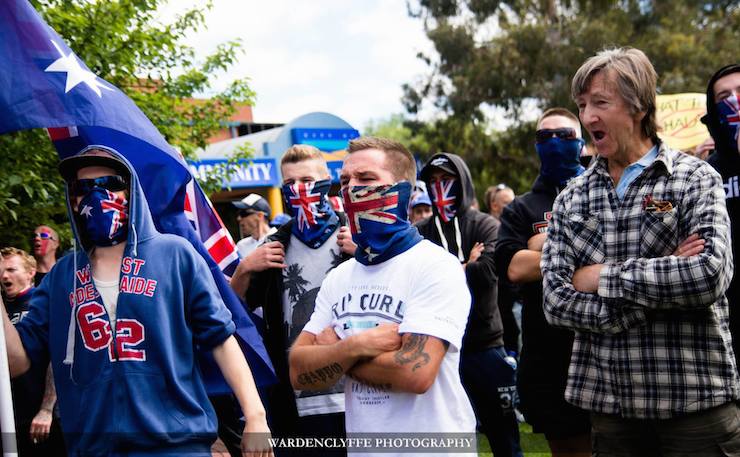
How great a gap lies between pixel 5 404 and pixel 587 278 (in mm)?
2452

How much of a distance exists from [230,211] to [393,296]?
22073 mm

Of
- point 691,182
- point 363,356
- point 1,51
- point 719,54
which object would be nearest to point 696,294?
point 691,182

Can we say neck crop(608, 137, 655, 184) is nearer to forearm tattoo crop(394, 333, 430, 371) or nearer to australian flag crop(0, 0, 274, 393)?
forearm tattoo crop(394, 333, 430, 371)

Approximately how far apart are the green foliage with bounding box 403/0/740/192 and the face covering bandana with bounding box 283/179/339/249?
26787mm

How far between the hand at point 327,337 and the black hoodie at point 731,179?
6.30 ft

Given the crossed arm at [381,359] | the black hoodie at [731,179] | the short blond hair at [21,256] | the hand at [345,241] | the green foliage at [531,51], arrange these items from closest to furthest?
the crossed arm at [381,359]
the black hoodie at [731,179]
the hand at [345,241]
the short blond hair at [21,256]
the green foliage at [531,51]

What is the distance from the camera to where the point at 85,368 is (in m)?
3.20

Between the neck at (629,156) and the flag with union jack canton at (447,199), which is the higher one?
the neck at (629,156)

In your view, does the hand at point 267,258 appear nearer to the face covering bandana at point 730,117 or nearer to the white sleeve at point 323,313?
the white sleeve at point 323,313

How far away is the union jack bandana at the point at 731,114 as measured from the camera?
3984 millimetres

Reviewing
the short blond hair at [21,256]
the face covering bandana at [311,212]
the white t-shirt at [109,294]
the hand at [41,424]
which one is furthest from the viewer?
the short blond hair at [21,256]

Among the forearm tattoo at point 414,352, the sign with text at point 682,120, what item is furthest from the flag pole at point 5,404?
the sign with text at point 682,120

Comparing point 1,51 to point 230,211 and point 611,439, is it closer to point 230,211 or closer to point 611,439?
point 611,439

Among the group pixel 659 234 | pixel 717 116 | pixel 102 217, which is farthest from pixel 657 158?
pixel 102 217
